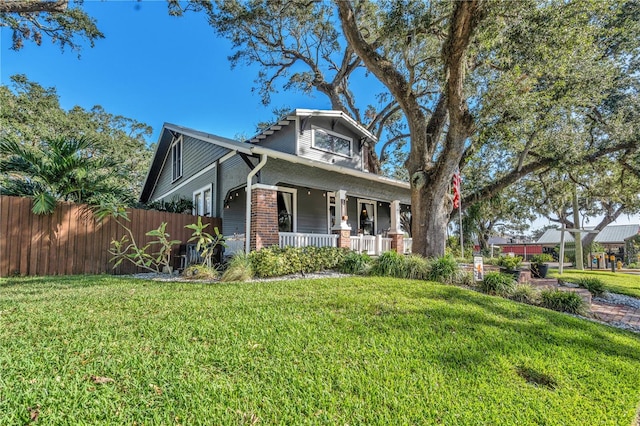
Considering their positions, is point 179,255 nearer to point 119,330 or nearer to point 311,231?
point 311,231

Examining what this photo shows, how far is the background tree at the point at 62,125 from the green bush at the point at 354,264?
12832 millimetres

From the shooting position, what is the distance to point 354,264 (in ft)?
28.2

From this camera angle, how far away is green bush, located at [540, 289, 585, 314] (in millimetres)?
6480

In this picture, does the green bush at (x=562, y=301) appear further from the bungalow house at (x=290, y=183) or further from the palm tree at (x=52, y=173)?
the palm tree at (x=52, y=173)

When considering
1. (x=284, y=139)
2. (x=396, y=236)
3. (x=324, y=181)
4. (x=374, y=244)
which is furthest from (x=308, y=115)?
(x=396, y=236)

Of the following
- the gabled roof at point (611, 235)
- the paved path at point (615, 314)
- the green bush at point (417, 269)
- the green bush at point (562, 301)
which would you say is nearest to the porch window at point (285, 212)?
the green bush at point (417, 269)

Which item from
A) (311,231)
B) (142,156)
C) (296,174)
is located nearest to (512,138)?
(296,174)

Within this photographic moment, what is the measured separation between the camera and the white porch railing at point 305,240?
9.30 meters

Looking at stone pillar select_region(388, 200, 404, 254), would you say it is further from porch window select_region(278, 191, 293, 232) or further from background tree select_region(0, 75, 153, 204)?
background tree select_region(0, 75, 153, 204)

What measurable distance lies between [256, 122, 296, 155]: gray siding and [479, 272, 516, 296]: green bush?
7.59 metres

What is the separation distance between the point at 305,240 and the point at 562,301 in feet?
21.9

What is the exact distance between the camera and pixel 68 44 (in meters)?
14.2

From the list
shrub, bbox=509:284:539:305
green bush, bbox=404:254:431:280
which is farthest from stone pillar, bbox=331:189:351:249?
shrub, bbox=509:284:539:305

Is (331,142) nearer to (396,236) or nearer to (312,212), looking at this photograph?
(312,212)
